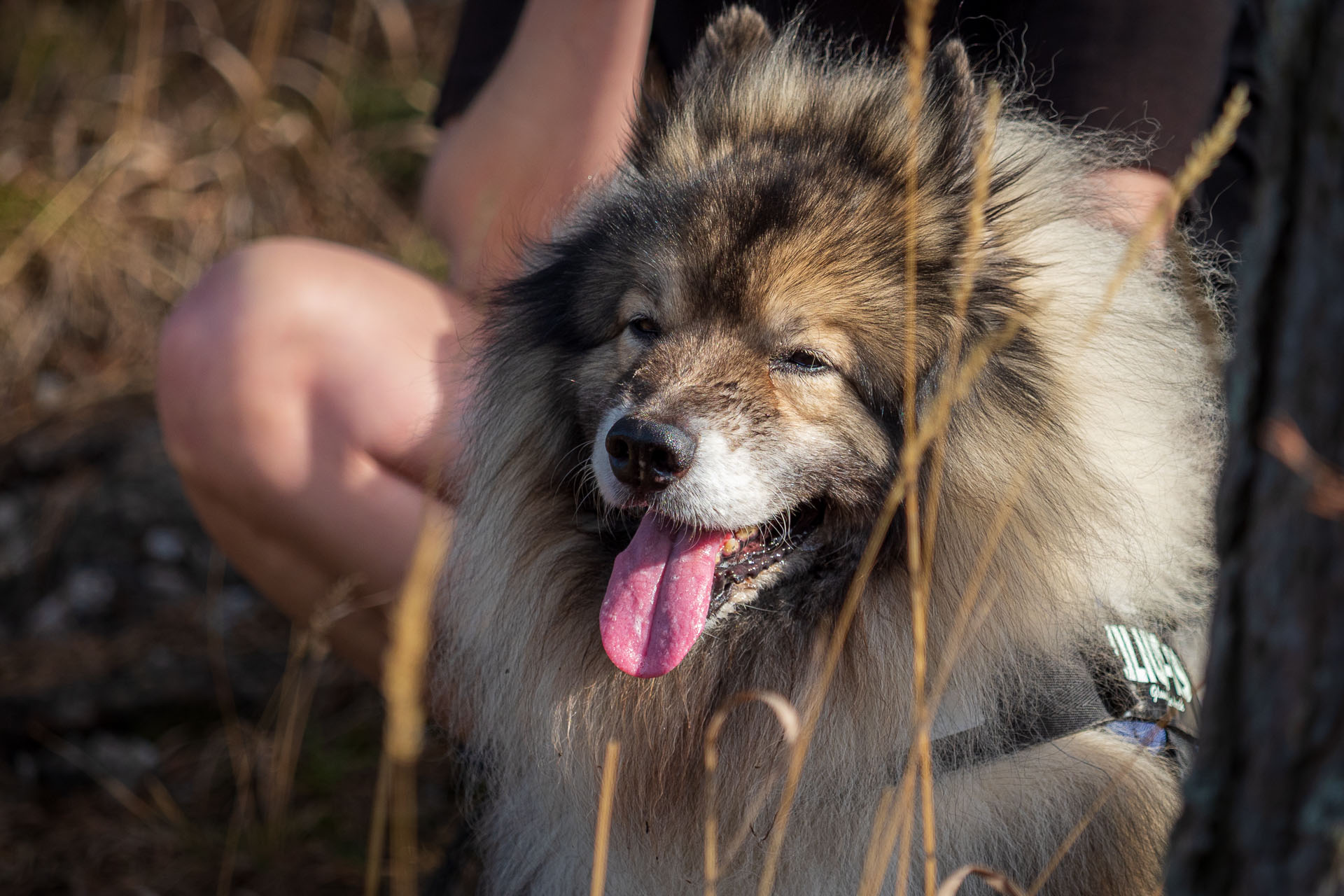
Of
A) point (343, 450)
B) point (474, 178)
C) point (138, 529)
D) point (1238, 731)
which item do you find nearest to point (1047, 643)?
point (1238, 731)

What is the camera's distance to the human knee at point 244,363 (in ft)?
8.95

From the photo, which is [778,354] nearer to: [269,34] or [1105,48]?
[1105,48]

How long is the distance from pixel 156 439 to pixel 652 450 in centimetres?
325

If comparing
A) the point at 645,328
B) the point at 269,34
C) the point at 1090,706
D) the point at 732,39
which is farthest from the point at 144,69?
the point at 1090,706

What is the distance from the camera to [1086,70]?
2451mm

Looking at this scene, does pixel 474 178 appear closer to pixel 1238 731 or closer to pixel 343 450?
pixel 343 450

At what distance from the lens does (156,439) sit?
14.3 ft

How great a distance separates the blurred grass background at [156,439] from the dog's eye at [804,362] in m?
1.41

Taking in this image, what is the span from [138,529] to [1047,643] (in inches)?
133

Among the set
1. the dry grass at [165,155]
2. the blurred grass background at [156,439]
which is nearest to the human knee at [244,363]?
the blurred grass background at [156,439]

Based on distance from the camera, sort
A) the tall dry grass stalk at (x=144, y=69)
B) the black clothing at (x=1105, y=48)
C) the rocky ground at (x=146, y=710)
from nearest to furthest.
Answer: the black clothing at (x=1105, y=48), the rocky ground at (x=146, y=710), the tall dry grass stalk at (x=144, y=69)

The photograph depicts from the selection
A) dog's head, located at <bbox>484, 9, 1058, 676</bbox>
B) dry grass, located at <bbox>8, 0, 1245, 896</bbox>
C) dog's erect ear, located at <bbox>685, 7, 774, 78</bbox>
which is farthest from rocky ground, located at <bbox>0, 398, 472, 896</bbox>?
dog's erect ear, located at <bbox>685, 7, 774, 78</bbox>

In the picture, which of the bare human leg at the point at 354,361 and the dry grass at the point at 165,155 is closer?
the bare human leg at the point at 354,361

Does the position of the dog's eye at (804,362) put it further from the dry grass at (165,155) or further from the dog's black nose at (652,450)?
the dry grass at (165,155)
